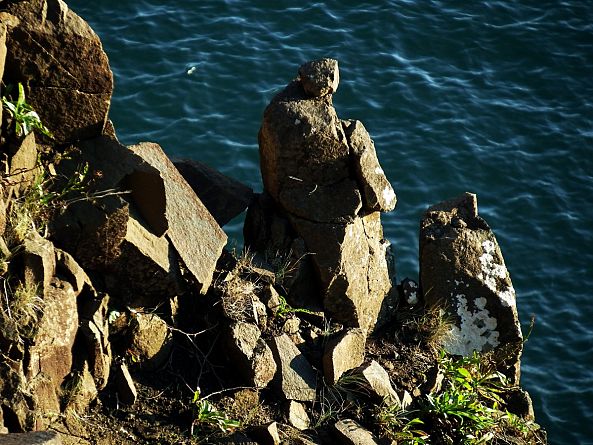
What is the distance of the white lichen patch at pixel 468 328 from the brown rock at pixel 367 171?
1.35 meters

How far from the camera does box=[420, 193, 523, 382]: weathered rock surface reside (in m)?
9.23

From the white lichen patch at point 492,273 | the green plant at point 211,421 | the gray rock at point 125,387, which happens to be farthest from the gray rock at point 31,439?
the white lichen patch at point 492,273

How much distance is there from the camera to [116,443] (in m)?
6.78

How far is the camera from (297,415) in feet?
24.9

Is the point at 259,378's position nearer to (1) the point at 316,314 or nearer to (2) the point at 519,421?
(1) the point at 316,314

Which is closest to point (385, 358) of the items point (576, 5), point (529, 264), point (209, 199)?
point (209, 199)

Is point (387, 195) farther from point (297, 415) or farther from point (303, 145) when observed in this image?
point (297, 415)

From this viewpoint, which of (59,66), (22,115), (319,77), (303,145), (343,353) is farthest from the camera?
(319,77)

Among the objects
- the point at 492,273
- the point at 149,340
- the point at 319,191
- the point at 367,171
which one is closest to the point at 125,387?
the point at 149,340

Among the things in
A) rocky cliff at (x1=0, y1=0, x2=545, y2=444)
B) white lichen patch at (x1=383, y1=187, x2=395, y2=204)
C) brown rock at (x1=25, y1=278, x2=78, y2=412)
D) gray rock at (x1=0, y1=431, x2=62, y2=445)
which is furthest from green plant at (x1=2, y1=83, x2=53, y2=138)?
white lichen patch at (x1=383, y1=187, x2=395, y2=204)

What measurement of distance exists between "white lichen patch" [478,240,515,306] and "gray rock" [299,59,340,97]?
2.28m

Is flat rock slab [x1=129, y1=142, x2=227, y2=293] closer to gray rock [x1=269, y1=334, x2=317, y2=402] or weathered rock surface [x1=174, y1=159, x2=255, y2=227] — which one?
weathered rock surface [x1=174, y1=159, x2=255, y2=227]

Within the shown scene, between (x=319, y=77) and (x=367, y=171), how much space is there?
975 millimetres

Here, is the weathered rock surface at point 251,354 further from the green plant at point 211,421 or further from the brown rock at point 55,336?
the brown rock at point 55,336
